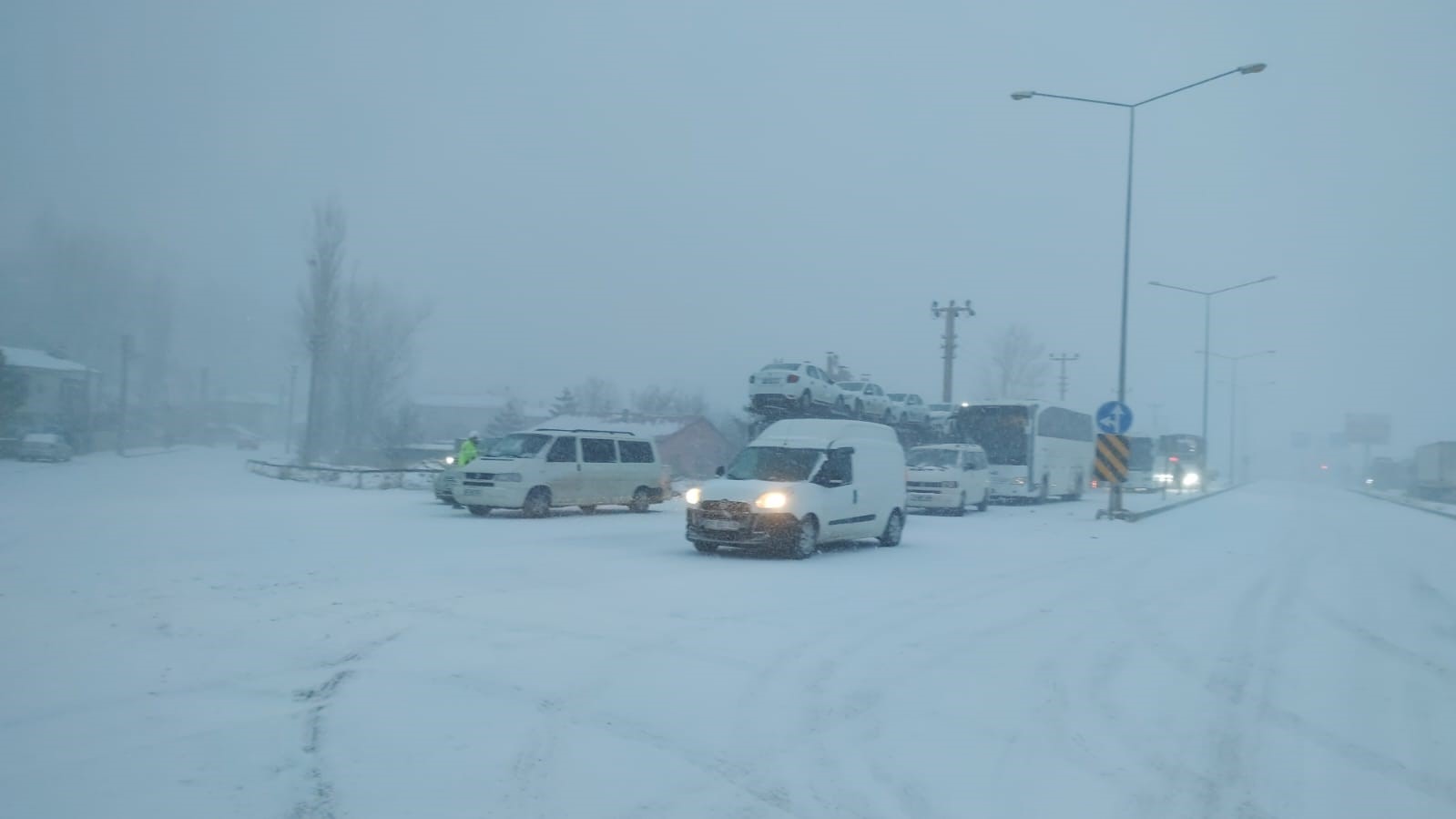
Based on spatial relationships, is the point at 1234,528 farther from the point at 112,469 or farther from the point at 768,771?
the point at 112,469

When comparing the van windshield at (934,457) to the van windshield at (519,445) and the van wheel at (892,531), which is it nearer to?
the van wheel at (892,531)

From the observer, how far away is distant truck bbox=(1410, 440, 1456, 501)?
5844 centimetres

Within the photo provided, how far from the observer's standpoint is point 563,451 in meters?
23.3

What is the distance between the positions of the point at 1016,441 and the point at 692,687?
1168 inches

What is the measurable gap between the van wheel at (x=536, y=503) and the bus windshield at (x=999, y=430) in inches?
716

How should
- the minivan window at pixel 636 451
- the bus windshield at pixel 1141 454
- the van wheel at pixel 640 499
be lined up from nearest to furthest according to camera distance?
the minivan window at pixel 636 451 → the van wheel at pixel 640 499 → the bus windshield at pixel 1141 454

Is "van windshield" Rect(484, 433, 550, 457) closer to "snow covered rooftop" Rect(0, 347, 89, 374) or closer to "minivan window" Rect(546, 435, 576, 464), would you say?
"minivan window" Rect(546, 435, 576, 464)

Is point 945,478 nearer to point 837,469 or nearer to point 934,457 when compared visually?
point 934,457

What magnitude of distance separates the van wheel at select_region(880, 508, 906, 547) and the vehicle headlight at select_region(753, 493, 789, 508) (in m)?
3.63

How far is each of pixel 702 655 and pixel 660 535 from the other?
1112 cm

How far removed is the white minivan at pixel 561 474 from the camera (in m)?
22.3

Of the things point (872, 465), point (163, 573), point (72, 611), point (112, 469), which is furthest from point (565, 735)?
point (112, 469)

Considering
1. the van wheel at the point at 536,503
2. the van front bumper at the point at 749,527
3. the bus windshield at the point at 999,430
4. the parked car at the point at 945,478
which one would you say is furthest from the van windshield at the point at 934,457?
the van front bumper at the point at 749,527

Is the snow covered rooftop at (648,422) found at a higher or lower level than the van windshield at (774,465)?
higher
